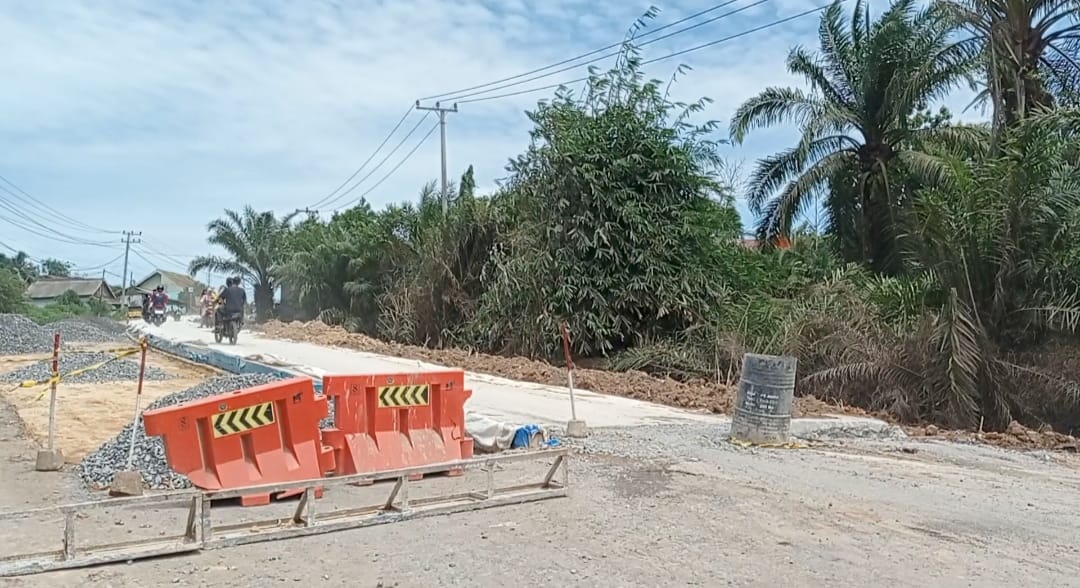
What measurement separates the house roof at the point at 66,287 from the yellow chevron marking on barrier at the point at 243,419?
89.3m

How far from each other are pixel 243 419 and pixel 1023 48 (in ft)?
61.4

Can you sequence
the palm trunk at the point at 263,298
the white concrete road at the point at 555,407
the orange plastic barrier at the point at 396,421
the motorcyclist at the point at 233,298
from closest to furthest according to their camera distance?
the orange plastic barrier at the point at 396,421 → the white concrete road at the point at 555,407 → the motorcyclist at the point at 233,298 → the palm trunk at the point at 263,298

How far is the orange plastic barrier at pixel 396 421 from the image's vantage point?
8430mm

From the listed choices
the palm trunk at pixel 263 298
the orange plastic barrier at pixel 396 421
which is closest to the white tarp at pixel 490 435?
the orange plastic barrier at pixel 396 421

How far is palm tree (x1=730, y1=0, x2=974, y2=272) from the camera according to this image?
23828 millimetres

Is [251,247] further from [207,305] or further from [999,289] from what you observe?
[999,289]

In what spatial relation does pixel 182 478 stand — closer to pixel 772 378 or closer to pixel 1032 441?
pixel 772 378

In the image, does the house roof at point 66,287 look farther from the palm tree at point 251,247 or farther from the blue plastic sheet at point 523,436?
the blue plastic sheet at point 523,436

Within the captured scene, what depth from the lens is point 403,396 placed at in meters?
8.80

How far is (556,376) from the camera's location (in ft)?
60.7

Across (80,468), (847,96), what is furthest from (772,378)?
(847,96)

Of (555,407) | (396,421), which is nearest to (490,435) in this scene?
(396,421)

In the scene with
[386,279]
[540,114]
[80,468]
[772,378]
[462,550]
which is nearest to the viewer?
[462,550]

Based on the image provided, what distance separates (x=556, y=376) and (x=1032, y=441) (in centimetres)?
871
